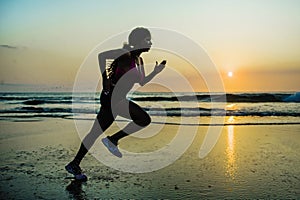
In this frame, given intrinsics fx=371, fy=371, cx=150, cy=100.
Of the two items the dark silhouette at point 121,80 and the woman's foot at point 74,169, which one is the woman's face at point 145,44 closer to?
the dark silhouette at point 121,80

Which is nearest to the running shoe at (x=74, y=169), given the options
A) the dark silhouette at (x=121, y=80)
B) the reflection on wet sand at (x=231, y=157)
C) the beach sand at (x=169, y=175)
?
the dark silhouette at (x=121, y=80)

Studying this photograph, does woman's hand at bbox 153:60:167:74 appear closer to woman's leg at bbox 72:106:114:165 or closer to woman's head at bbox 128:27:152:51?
woman's head at bbox 128:27:152:51

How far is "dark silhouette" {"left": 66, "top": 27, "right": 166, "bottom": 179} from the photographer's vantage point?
5434 millimetres

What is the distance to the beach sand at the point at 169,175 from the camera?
4621 mm

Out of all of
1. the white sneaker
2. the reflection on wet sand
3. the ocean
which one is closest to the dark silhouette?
the white sneaker

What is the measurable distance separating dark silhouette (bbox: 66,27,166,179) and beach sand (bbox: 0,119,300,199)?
0.54 metres

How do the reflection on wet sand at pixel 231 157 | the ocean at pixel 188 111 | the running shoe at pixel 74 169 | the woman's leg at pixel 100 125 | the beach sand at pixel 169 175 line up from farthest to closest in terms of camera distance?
the ocean at pixel 188 111, the reflection on wet sand at pixel 231 157, the woman's leg at pixel 100 125, the running shoe at pixel 74 169, the beach sand at pixel 169 175

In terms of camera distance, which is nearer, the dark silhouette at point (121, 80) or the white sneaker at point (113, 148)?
the dark silhouette at point (121, 80)

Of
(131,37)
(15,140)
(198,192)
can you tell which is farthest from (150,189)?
(15,140)

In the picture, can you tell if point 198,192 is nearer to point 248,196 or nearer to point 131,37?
point 248,196

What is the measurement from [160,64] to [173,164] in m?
1.81

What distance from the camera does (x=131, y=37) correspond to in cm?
560

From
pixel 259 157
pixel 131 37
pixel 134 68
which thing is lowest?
pixel 259 157

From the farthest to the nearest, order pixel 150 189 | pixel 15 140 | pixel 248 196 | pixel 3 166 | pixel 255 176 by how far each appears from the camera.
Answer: pixel 15 140
pixel 3 166
pixel 255 176
pixel 150 189
pixel 248 196
